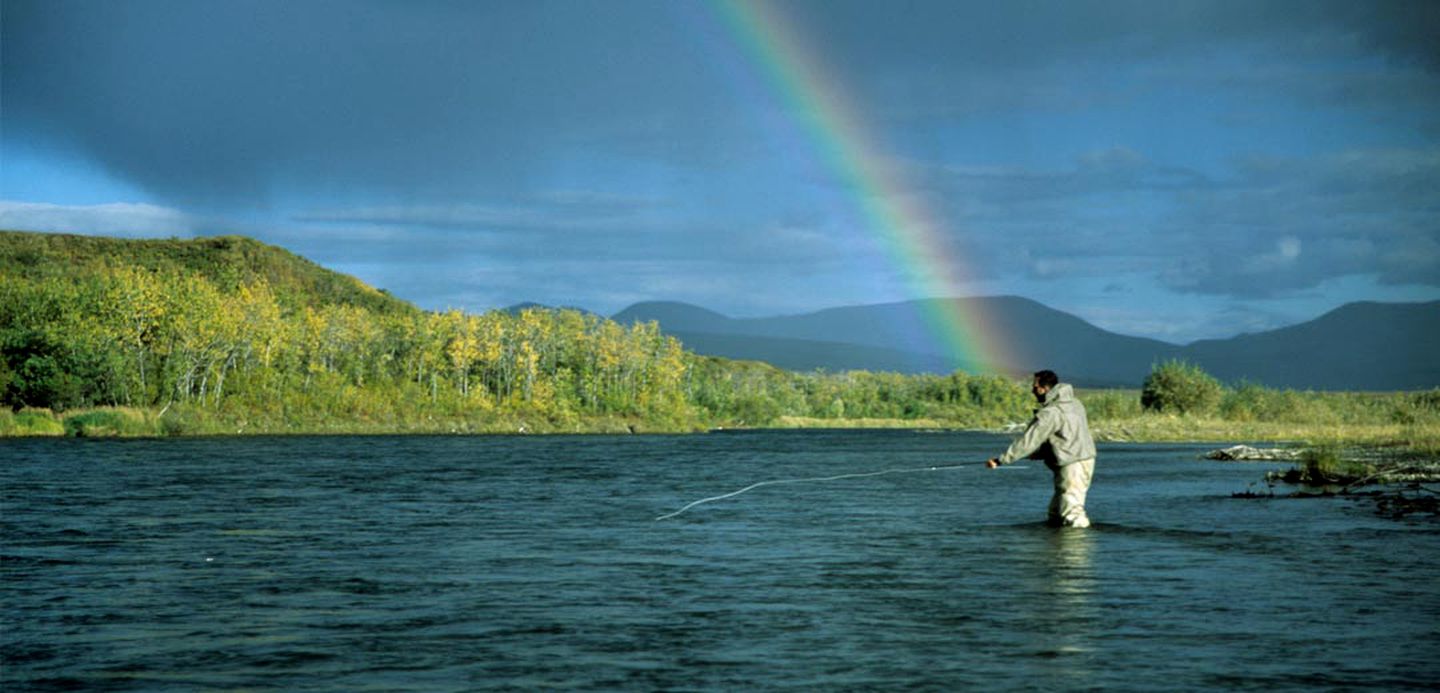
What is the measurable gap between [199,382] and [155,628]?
98.1m

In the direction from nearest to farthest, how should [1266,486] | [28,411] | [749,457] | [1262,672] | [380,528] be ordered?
[1262,672] → [380,528] → [1266,486] → [749,457] → [28,411]

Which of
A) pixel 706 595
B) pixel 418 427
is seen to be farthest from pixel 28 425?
pixel 706 595

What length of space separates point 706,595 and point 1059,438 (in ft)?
21.8

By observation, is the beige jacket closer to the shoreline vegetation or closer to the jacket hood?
the jacket hood

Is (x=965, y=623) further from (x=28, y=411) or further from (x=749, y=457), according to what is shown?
(x=28, y=411)

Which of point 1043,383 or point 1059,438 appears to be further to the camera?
point 1043,383

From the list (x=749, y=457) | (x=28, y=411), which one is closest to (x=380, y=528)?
(x=749, y=457)

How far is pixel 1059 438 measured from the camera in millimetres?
19609

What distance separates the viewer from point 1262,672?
35.0 ft

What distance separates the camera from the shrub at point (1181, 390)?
97.0 metres

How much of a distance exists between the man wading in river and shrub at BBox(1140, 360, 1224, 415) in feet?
264

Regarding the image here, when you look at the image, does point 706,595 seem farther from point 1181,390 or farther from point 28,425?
point 1181,390

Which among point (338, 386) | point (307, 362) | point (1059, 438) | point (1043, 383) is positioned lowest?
point (1059, 438)

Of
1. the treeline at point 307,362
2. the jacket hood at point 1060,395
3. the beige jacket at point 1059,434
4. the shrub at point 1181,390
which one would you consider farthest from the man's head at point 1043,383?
the shrub at point 1181,390
